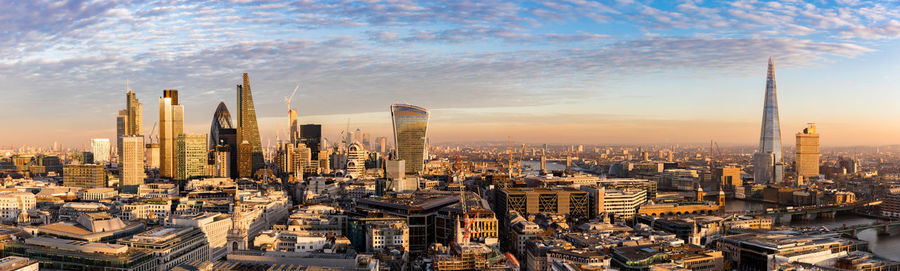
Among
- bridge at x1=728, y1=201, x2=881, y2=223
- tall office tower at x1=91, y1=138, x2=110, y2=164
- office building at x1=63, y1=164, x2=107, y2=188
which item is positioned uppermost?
tall office tower at x1=91, y1=138, x2=110, y2=164

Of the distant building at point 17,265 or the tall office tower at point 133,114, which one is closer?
the distant building at point 17,265

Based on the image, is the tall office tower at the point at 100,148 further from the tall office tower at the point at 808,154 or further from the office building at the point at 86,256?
the tall office tower at the point at 808,154

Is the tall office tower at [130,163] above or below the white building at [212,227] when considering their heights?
above

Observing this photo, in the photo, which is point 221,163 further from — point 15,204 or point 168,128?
A: point 15,204

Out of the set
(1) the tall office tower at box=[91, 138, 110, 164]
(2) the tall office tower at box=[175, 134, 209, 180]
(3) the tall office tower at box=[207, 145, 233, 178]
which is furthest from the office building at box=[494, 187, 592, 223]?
(1) the tall office tower at box=[91, 138, 110, 164]

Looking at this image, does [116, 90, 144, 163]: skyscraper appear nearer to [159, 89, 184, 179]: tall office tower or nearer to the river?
[159, 89, 184, 179]: tall office tower

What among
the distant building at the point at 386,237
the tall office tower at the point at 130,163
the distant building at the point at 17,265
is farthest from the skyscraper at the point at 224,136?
the distant building at the point at 17,265

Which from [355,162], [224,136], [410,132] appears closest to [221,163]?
[224,136]
